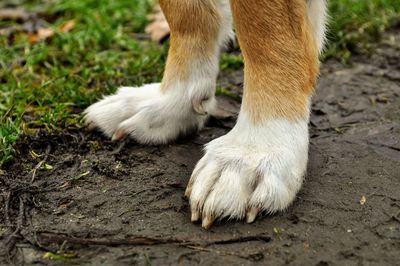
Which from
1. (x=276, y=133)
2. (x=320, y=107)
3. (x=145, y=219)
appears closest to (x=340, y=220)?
(x=276, y=133)

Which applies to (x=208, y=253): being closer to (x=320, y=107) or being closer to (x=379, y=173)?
A: (x=379, y=173)

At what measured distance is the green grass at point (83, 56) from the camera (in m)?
3.34

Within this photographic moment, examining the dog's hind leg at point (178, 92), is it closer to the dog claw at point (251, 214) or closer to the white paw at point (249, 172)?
the white paw at point (249, 172)

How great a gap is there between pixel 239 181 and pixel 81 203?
61 cm

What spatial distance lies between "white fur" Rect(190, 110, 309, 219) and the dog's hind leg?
17.0 inches

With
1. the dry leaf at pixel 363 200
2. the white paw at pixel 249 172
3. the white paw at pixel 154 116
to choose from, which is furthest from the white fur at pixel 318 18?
the dry leaf at pixel 363 200

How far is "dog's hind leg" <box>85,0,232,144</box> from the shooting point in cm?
304

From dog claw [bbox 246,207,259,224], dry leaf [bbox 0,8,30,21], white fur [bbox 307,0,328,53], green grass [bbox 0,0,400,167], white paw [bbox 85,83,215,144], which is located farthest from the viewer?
dry leaf [bbox 0,8,30,21]

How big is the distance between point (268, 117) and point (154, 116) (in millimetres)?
615

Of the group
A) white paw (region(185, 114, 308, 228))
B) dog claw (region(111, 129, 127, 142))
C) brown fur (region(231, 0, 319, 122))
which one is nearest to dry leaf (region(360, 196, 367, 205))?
white paw (region(185, 114, 308, 228))

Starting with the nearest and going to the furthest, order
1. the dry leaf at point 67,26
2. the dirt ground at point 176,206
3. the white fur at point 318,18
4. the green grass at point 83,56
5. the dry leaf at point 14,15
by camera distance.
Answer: the dirt ground at point 176,206
the white fur at point 318,18
the green grass at point 83,56
the dry leaf at point 67,26
the dry leaf at point 14,15

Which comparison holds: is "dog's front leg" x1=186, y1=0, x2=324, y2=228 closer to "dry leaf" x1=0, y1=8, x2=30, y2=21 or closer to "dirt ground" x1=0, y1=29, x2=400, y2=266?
"dirt ground" x1=0, y1=29, x2=400, y2=266

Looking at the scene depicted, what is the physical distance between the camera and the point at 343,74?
3.94 metres

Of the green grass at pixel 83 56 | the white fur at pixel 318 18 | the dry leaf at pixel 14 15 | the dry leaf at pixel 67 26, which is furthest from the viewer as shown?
the dry leaf at pixel 14 15
